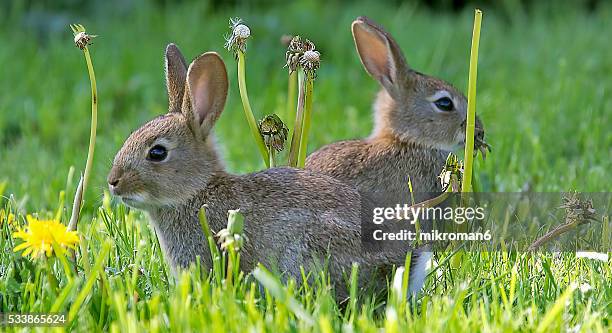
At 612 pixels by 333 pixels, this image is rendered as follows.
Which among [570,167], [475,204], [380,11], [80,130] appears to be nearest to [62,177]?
[80,130]

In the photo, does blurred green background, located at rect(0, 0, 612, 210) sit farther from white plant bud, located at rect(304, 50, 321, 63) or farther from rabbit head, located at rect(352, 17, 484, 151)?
white plant bud, located at rect(304, 50, 321, 63)

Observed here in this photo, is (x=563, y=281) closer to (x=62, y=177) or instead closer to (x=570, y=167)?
(x=570, y=167)

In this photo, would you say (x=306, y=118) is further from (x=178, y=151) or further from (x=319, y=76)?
(x=319, y=76)

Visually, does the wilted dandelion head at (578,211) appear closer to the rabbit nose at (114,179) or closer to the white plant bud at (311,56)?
the white plant bud at (311,56)

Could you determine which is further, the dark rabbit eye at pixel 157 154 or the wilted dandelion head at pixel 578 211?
the dark rabbit eye at pixel 157 154

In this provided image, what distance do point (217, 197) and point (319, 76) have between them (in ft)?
13.3

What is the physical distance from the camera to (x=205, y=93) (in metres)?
4.07

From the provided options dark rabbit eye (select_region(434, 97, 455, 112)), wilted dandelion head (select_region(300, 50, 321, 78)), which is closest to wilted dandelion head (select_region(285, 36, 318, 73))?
wilted dandelion head (select_region(300, 50, 321, 78))

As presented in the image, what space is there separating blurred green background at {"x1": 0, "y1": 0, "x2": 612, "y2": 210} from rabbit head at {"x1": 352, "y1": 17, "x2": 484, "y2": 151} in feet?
1.03

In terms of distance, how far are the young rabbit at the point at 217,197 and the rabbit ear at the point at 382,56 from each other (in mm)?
1121

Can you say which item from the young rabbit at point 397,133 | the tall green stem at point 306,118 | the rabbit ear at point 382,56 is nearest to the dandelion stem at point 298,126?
the tall green stem at point 306,118

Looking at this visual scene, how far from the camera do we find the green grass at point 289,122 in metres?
3.18

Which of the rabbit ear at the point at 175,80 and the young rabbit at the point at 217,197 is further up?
the rabbit ear at the point at 175,80

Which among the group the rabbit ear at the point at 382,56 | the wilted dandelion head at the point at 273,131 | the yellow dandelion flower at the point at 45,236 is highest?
the rabbit ear at the point at 382,56
